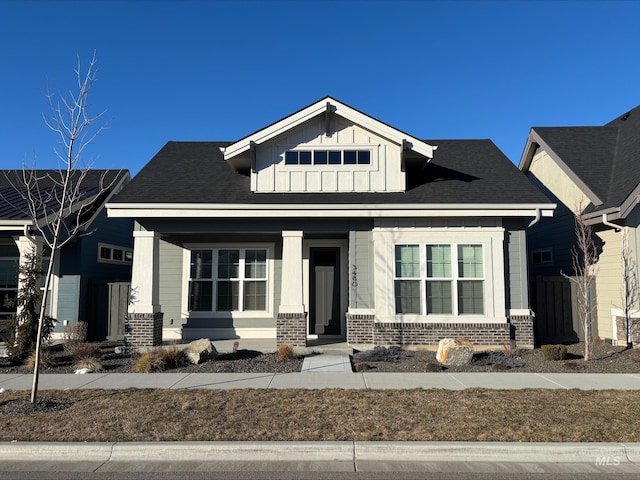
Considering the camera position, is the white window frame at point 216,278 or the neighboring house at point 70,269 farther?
the white window frame at point 216,278

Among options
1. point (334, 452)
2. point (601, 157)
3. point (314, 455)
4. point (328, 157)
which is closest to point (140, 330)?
point (328, 157)

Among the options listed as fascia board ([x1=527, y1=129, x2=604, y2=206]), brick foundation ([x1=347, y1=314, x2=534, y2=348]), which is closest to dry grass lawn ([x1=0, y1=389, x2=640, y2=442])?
brick foundation ([x1=347, y1=314, x2=534, y2=348])

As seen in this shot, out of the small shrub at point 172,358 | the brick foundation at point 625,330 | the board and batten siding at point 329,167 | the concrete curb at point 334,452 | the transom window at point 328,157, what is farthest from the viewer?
the transom window at point 328,157

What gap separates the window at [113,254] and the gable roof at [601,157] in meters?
14.4

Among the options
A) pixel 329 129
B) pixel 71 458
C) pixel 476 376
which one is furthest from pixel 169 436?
pixel 329 129

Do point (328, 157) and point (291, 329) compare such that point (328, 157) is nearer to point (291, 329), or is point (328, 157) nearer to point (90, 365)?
point (291, 329)

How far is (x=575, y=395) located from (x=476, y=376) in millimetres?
1803

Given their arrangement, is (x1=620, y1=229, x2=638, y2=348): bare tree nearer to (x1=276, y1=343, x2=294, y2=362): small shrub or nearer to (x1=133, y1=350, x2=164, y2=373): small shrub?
(x1=276, y1=343, x2=294, y2=362): small shrub

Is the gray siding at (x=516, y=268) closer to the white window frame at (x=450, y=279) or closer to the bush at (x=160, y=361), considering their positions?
the white window frame at (x=450, y=279)

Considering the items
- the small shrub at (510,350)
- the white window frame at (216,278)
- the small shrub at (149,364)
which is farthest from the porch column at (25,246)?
the small shrub at (510,350)

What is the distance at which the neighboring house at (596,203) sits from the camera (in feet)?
37.5

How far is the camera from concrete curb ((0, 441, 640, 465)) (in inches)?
191

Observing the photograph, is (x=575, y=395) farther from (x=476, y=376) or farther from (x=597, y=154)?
(x=597, y=154)

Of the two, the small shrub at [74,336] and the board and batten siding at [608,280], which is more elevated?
the board and batten siding at [608,280]
